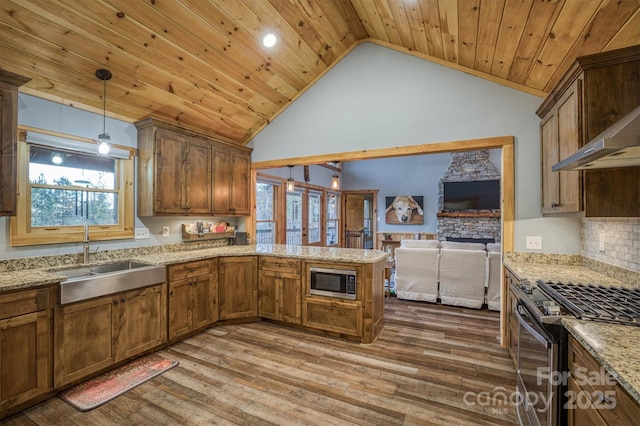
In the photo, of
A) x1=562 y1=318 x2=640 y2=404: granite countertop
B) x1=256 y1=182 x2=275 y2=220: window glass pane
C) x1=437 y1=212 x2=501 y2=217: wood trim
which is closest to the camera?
x1=562 y1=318 x2=640 y2=404: granite countertop

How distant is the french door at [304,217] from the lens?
686cm

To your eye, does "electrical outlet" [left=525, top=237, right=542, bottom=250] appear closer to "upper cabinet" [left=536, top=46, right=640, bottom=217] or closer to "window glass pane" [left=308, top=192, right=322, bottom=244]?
"upper cabinet" [left=536, top=46, right=640, bottom=217]

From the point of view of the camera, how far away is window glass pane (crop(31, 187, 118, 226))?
8.82ft

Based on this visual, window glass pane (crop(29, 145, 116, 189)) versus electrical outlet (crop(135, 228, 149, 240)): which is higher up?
window glass pane (crop(29, 145, 116, 189))

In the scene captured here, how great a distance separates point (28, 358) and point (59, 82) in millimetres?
2296

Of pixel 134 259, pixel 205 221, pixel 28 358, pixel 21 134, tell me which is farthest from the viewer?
pixel 205 221

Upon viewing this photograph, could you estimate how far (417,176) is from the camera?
8664 mm

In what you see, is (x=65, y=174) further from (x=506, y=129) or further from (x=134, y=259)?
(x=506, y=129)

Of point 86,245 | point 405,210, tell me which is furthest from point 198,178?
point 405,210

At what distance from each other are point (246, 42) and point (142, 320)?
2987 mm

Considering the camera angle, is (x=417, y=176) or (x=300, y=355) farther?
(x=417, y=176)

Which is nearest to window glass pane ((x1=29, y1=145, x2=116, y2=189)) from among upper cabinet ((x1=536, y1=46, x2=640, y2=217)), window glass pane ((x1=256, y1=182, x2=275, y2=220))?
window glass pane ((x1=256, y1=182, x2=275, y2=220))

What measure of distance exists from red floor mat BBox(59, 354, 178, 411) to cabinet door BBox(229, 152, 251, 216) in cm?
214

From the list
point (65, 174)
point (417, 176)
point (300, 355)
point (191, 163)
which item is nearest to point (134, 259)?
point (65, 174)
